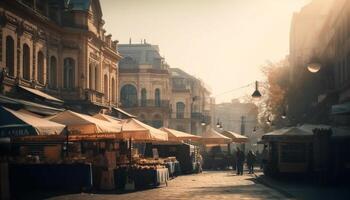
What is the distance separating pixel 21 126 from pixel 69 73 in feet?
76.1

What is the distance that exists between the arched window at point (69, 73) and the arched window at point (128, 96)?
4031 centimetres

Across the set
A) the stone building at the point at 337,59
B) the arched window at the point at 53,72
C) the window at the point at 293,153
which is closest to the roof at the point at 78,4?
the arched window at the point at 53,72

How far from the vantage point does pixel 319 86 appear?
159 feet

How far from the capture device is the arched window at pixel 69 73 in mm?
40781

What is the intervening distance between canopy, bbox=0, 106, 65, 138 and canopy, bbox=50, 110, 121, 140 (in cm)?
358

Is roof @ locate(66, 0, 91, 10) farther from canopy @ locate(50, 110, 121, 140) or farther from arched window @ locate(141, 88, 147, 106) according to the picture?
arched window @ locate(141, 88, 147, 106)

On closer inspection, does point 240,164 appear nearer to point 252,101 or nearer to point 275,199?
point 275,199

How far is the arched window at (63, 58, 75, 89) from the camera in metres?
40.8

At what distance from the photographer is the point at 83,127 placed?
2400 centimetres

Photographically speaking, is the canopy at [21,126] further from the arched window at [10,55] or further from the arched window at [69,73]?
the arched window at [69,73]

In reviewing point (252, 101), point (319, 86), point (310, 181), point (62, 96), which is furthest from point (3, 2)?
point (252, 101)

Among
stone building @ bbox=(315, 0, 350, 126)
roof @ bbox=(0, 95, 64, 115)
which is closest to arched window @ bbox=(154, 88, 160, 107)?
stone building @ bbox=(315, 0, 350, 126)

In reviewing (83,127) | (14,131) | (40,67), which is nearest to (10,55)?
(40,67)

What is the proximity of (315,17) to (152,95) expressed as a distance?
1018 inches
